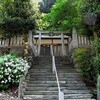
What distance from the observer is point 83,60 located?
9914mm

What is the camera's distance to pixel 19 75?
28.1 feet

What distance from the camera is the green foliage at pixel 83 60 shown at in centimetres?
943

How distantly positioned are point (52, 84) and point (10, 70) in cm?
183

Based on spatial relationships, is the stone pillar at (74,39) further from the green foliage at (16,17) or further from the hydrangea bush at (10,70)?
the hydrangea bush at (10,70)

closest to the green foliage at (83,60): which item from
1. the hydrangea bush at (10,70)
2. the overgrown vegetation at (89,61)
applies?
the overgrown vegetation at (89,61)

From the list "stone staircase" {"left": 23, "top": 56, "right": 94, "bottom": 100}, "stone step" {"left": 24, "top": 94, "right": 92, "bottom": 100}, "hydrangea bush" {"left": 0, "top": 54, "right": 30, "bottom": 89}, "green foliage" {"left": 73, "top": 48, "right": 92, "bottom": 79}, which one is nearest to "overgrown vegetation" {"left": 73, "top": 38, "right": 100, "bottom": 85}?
"green foliage" {"left": 73, "top": 48, "right": 92, "bottom": 79}

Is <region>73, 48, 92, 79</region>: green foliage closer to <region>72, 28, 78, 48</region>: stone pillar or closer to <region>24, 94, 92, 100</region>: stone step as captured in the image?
<region>72, 28, 78, 48</region>: stone pillar

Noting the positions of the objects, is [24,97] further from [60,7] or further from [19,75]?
[60,7]

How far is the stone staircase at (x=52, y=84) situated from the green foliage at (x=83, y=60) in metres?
0.41

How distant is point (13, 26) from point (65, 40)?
14.3 feet

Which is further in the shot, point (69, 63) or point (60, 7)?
point (60, 7)

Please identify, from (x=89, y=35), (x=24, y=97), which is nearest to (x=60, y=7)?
(x=89, y=35)

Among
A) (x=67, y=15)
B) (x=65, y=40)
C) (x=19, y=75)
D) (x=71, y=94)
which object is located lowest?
(x=71, y=94)

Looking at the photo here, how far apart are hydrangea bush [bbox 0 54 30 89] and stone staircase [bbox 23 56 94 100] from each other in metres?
0.64
